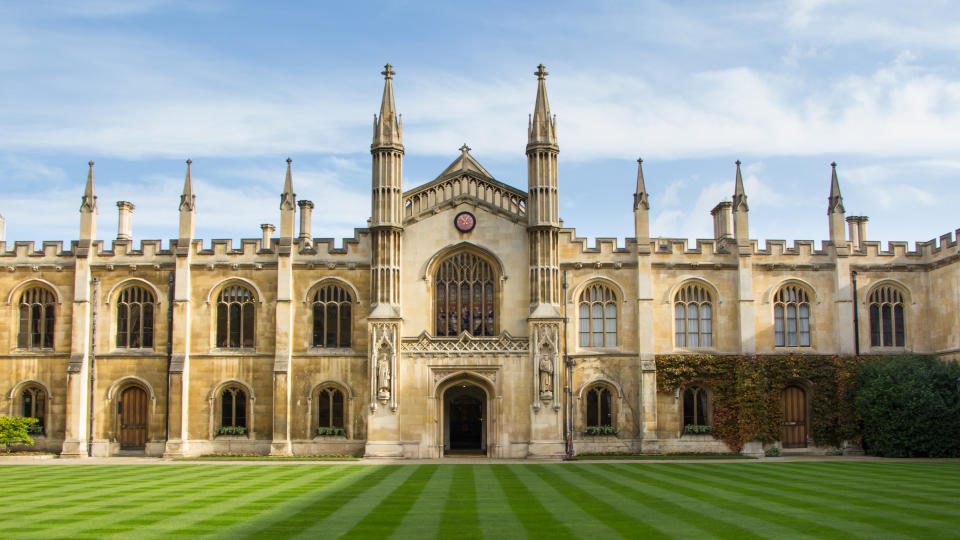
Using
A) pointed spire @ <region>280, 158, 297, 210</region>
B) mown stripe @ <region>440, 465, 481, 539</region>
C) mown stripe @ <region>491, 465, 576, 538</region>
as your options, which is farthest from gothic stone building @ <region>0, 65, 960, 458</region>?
mown stripe @ <region>491, 465, 576, 538</region>

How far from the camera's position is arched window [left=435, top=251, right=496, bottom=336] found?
3919cm

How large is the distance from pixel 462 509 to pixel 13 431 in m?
26.8

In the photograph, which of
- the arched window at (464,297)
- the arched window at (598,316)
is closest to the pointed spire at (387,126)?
the arched window at (464,297)

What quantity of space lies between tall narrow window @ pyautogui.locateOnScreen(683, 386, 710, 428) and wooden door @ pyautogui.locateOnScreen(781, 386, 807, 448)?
3512mm

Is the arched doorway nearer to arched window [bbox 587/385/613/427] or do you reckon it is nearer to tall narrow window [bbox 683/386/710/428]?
arched window [bbox 587/385/613/427]

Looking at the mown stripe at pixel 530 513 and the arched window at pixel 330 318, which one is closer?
the mown stripe at pixel 530 513

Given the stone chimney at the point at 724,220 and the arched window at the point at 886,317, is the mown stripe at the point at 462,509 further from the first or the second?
the arched window at the point at 886,317

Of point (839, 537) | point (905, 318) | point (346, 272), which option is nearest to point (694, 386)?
point (905, 318)

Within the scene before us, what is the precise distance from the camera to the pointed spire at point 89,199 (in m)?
40.7

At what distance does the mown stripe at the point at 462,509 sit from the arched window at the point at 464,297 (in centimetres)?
1312

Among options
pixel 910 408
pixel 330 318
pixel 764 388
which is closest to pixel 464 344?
pixel 330 318

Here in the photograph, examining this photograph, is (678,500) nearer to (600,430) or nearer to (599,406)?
(600,430)

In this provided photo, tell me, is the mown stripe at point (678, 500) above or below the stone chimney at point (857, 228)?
below

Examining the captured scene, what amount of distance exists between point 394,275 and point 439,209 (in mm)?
3689
